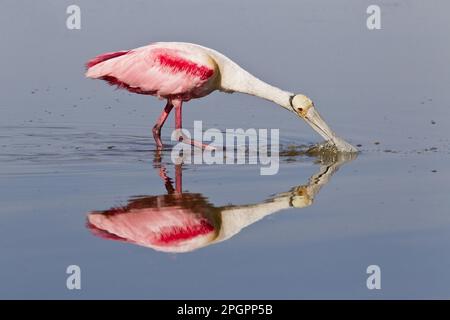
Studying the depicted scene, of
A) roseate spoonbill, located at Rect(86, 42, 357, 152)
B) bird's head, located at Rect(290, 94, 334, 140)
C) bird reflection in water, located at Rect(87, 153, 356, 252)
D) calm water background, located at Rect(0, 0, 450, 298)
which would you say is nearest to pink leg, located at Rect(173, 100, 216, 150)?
roseate spoonbill, located at Rect(86, 42, 357, 152)

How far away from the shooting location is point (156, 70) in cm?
1312

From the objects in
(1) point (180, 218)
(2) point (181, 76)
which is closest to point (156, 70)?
(2) point (181, 76)

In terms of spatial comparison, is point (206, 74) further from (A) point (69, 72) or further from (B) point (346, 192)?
(A) point (69, 72)

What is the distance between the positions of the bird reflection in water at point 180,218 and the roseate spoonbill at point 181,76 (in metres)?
2.34

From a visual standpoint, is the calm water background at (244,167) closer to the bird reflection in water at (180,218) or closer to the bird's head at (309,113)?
the bird reflection in water at (180,218)

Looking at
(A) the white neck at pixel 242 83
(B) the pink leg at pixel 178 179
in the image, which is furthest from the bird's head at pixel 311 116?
(B) the pink leg at pixel 178 179

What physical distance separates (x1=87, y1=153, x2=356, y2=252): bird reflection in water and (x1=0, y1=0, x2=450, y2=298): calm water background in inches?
5.6

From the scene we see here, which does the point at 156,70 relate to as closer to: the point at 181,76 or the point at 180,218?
the point at 181,76

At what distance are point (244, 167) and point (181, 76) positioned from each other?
62.6 inches

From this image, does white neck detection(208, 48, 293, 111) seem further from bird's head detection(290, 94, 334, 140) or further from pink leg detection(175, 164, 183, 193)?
pink leg detection(175, 164, 183, 193)

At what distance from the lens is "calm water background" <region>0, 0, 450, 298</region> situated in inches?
319

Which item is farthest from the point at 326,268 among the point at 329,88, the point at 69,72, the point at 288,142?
the point at 69,72

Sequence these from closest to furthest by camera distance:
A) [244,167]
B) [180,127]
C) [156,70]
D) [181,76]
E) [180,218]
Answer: [180,218], [244,167], [181,76], [156,70], [180,127]
